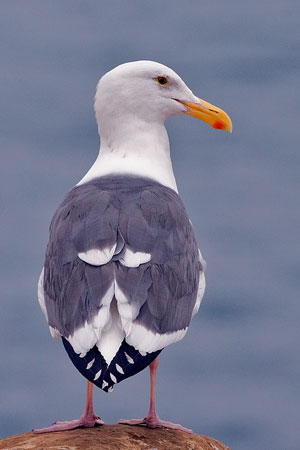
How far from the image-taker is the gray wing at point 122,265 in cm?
1126

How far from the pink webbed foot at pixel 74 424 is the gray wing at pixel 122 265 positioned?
0.85 m

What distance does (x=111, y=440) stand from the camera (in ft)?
38.4

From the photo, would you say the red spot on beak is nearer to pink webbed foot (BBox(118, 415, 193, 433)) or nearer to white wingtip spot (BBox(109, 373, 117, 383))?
pink webbed foot (BBox(118, 415, 193, 433))

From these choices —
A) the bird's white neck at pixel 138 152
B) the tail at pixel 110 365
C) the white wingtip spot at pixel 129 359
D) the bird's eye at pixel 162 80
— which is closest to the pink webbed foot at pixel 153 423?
the tail at pixel 110 365

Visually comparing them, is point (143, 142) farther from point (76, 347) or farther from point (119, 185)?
point (76, 347)

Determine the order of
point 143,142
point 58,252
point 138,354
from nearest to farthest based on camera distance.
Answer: point 138,354 → point 58,252 → point 143,142

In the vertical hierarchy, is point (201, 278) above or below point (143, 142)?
below

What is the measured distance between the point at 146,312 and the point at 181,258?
853 millimetres

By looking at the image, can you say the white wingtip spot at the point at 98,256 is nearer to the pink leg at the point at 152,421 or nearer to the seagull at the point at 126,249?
the seagull at the point at 126,249

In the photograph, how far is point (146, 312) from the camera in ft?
37.4

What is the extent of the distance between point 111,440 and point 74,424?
537mm

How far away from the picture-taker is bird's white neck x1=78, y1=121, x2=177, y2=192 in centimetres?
1321

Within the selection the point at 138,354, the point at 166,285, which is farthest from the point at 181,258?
the point at 138,354

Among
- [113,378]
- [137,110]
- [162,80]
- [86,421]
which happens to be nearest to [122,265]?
[113,378]
